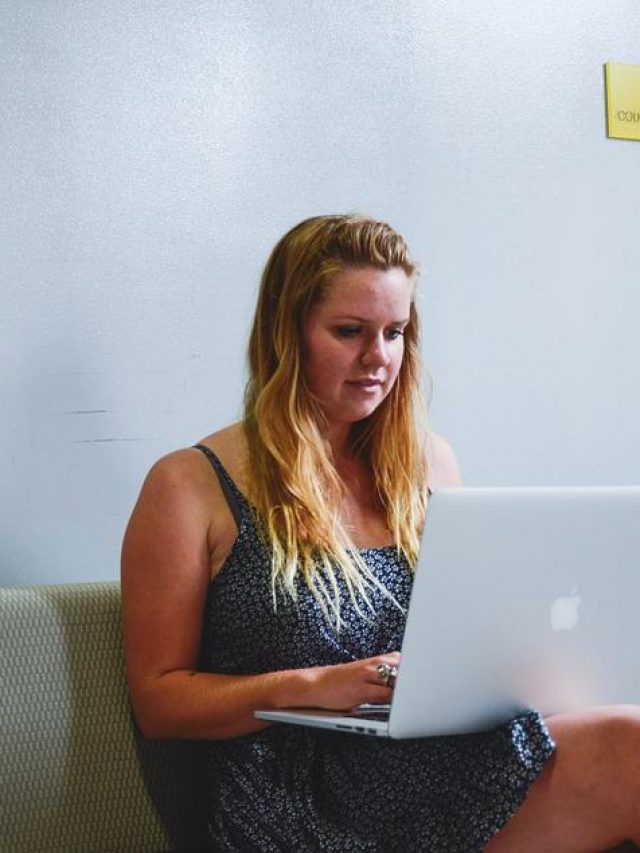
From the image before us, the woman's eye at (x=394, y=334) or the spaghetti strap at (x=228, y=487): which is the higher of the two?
the woman's eye at (x=394, y=334)

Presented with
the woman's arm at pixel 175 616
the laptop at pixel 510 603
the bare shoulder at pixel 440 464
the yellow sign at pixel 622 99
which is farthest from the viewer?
the yellow sign at pixel 622 99

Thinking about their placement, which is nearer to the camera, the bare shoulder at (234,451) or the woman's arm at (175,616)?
the woman's arm at (175,616)

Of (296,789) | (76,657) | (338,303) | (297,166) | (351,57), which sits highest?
(351,57)

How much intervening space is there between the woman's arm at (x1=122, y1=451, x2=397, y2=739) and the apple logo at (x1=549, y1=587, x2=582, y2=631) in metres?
0.32

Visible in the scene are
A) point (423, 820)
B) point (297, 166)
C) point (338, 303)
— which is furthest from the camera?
point (297, 166)

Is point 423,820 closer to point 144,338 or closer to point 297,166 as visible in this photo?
point 144,338

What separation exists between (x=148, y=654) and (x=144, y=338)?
45cm

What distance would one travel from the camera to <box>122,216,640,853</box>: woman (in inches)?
51.2

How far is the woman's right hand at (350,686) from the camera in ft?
4.33

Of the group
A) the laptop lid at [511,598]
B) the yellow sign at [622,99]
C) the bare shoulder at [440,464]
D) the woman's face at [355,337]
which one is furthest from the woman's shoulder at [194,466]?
the yellow sign at [622,99]

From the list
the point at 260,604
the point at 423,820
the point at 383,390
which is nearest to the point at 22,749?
the point at 260,604

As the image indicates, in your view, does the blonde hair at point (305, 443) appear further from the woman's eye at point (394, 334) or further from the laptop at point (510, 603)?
the laptop at point (510, 603)

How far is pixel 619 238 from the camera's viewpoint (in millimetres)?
2139

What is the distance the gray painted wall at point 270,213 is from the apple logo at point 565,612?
70cm
